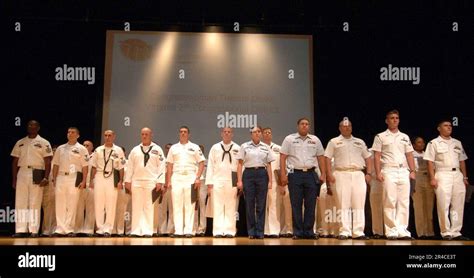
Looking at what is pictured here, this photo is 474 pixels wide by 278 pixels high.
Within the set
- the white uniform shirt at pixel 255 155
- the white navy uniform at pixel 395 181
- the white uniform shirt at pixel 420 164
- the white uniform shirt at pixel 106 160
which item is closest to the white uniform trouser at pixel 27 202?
the white uniform shirt at pixel 106 160

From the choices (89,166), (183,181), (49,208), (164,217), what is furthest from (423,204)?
(49,208)

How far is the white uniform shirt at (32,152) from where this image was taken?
10.9 metres

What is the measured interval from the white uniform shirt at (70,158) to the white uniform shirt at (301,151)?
3543mm

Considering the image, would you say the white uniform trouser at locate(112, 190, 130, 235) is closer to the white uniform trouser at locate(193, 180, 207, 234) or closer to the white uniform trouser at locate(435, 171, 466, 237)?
the white uniform trouser at locate(193, 180, 207, 234)

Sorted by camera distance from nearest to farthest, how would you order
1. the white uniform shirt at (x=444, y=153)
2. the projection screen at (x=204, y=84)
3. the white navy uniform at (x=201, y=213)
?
the white uniform shirt at (x=444, y=153), the white navy uniform at (x=201, y=213), the projection screen at (x=204, y=84)

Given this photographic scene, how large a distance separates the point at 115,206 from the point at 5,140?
116 inches

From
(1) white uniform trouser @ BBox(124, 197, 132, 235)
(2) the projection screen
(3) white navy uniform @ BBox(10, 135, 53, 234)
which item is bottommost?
(1) white uniform trouser @ BBox(124, 197, 132, 235)

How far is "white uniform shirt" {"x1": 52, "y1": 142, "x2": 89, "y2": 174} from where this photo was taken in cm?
1099

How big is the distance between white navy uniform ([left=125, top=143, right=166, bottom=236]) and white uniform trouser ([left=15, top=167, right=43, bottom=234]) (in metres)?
1.57

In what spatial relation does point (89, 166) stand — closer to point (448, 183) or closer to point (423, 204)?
point (423, 204)

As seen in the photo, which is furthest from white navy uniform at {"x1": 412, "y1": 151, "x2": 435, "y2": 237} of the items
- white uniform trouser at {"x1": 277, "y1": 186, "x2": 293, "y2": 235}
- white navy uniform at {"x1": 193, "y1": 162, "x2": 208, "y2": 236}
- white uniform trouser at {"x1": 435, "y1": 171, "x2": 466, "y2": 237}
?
white navy uniform at {"x1": 193, "y1": 162, "x2": 208, "y2": 236}

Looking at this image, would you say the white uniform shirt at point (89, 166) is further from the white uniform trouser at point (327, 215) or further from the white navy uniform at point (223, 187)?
the white uniform trouser at point (327, 215)
